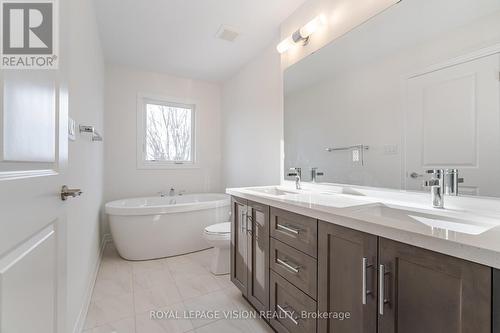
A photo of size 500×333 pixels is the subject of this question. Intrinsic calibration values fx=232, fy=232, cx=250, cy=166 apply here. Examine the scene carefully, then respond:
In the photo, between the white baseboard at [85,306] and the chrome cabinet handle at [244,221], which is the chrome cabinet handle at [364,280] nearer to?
the chrome cabinet handle at [244,221]

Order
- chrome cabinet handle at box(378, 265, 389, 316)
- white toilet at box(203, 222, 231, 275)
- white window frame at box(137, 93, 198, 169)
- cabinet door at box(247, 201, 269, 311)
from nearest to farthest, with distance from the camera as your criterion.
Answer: chrome cabinet handle at box(378, 265, 389, 316) → cabinet door at box(247, 201, 269, 311) → white toilet at box(203, 222, 231, 275) → white window frame at box(137, 93, 198, 169)

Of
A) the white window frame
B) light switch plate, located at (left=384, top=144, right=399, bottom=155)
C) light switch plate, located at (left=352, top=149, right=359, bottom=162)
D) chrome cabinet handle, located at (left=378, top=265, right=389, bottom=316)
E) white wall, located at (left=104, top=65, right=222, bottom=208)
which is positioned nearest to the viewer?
chrome cabinet handle, located at (left=378, top=265, right=389, bottom=316)

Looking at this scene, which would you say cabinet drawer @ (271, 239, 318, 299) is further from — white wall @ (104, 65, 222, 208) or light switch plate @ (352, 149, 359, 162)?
white wall @ (104, 65, 222, 208)

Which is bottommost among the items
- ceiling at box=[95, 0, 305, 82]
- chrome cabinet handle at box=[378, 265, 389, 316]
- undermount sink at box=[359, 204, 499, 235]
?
chrome cabinet handle at box=[378, 265, 389, 316]

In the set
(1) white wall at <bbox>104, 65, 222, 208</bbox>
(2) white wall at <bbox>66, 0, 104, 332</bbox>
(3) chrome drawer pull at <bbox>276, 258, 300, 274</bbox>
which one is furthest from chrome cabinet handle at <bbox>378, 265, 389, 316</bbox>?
(1) white wall at <bbox>104, 65, 222, 208</bbox>

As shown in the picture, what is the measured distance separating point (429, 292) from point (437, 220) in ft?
1.46

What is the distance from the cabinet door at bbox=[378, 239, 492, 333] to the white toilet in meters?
1.56

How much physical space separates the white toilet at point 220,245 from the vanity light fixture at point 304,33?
188 cm

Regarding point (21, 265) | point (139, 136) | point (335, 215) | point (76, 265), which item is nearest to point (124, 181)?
point (139, 136)

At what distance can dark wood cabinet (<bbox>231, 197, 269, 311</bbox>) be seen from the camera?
1482mm

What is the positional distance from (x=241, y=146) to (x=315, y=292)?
95.4 inches

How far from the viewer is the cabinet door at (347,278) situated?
856 millimetres

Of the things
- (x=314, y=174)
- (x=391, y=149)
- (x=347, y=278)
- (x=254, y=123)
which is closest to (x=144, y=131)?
(x=254, y=123)

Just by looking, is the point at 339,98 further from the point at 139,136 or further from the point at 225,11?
the point at 139,136
